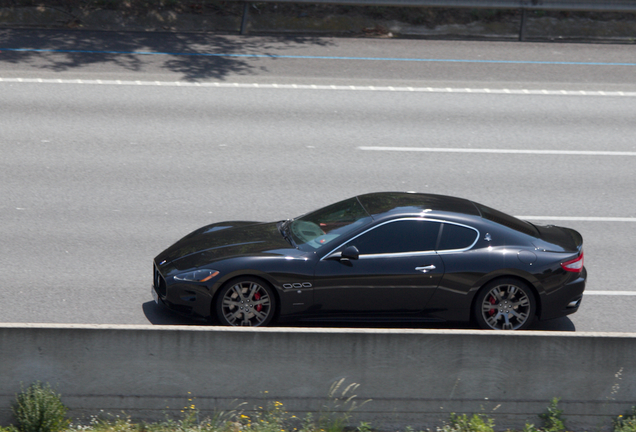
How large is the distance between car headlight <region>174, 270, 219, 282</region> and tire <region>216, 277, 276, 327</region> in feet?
0.60

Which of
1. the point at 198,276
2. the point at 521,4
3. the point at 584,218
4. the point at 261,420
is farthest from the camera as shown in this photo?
the point at 521,4

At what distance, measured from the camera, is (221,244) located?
7.71 meters

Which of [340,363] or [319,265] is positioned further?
[319,265]

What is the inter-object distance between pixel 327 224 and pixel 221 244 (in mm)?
1187

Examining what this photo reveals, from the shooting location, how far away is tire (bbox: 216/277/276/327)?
722cm

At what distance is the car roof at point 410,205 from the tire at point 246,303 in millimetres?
1440

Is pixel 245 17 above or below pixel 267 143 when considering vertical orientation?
above

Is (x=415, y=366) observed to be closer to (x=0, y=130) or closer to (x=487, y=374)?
(x=487, y=374)

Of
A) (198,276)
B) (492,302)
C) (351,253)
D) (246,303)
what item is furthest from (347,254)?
(492,302)

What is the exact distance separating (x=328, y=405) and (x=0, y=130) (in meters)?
9.32

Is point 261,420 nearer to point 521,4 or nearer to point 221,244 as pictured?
point 221,244

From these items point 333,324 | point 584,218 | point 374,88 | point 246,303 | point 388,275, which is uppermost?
point 374,88

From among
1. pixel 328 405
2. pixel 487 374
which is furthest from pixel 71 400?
pixel 487 374

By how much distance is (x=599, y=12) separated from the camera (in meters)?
20.4
